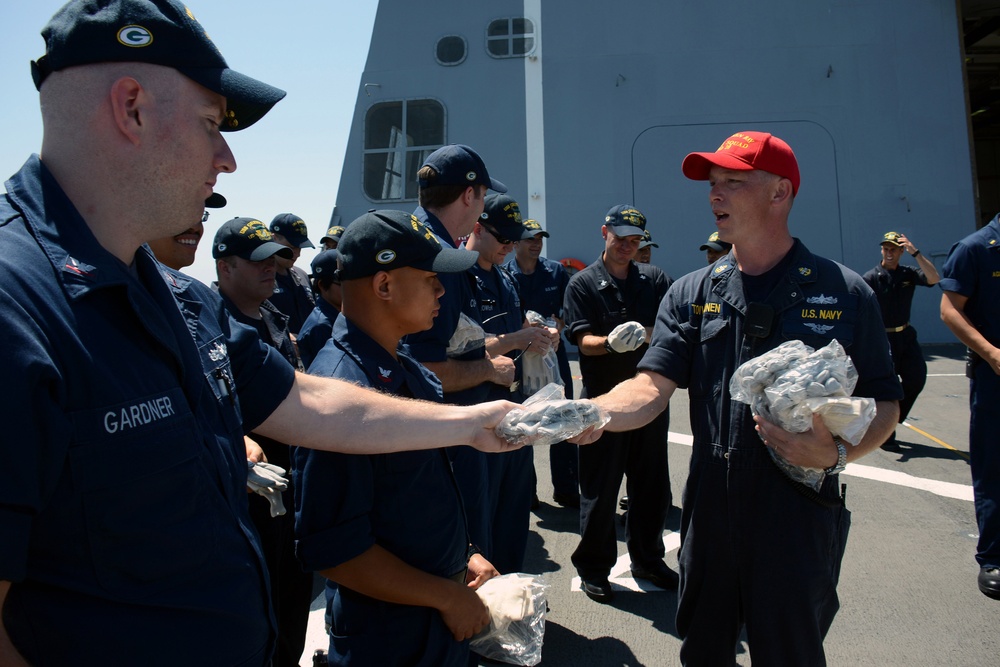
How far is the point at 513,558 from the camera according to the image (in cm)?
352

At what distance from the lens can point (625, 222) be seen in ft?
16.2

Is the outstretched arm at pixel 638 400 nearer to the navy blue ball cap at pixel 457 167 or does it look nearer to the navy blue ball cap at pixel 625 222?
the navy blue ball cap at pixel 457 167

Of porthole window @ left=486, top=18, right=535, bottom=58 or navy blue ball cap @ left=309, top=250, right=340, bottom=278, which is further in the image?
porthole window @ left=486, top=18, right=535, bottom=58

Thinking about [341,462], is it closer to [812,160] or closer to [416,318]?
[416,318]

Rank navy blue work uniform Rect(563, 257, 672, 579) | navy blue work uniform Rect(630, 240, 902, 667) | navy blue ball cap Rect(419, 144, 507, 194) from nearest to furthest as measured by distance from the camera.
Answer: navy blue work uniform Rect(630, 240, 902, 667) → navy blue ball cap Rect(419, 144, 507, 194) → navy blue work uniform Rect(563, 257, 672, 579)

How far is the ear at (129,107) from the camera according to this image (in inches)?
46.4

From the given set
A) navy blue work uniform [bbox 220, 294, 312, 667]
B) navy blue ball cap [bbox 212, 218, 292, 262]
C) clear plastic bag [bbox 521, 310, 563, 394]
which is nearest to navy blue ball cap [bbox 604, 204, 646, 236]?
clear plastic bag [bbox 521, 310, 563, 394]

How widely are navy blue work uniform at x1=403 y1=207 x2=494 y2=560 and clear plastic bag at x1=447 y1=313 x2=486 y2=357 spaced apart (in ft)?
0.12

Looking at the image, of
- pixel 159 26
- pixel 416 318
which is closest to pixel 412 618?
pixel 416 318

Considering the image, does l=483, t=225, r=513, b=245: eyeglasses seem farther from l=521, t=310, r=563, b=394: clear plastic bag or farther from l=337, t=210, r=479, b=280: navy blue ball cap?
l=337, t=210, r=479, b=280: navy blue ball cap

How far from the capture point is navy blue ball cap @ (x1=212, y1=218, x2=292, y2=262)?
3.63m

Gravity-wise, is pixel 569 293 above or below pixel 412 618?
above

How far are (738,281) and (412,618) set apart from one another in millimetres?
1589

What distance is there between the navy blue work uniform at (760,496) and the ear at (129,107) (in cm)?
194
